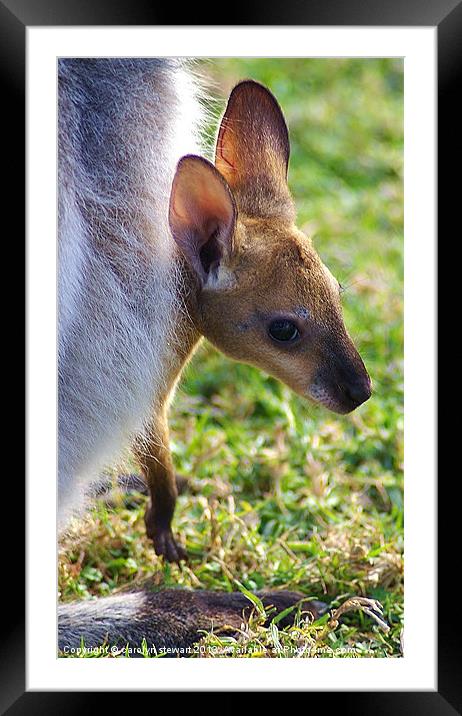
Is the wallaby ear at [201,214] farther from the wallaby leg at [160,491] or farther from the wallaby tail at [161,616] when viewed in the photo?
the wallaby tail at [161,616]

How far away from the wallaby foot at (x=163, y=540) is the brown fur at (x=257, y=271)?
38 cm

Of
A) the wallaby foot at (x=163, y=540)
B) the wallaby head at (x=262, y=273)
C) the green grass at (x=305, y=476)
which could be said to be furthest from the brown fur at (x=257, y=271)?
the wallaby foot at (x=163, y=540)

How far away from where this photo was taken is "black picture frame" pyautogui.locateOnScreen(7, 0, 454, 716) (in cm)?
245

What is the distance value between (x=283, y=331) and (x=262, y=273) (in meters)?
0.15

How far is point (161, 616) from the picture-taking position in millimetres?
3049

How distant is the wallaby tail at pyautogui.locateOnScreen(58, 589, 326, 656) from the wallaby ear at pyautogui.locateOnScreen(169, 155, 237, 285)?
0.88m

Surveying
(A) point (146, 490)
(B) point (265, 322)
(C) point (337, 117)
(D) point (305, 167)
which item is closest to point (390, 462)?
(A) point (146, 490)

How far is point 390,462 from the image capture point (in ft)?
13.0

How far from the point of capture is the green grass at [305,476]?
10.6 feet

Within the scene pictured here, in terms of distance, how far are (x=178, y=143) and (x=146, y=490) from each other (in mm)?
1085

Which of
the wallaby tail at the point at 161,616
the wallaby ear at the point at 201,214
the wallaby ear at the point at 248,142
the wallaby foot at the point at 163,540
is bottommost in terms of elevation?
the wallaby tail at the point at 161,616
